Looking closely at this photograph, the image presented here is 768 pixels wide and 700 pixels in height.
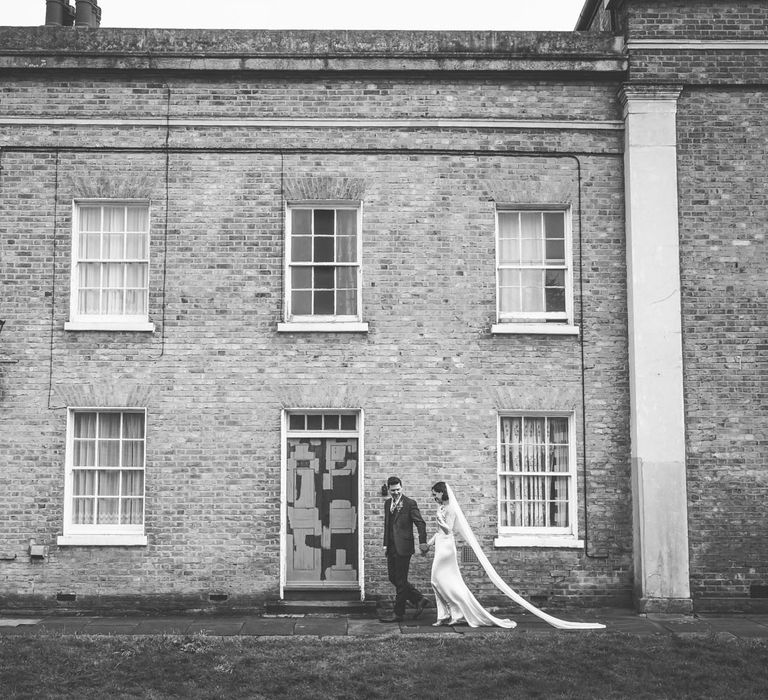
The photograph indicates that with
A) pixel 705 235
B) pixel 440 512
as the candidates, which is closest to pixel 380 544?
pixel 440 512

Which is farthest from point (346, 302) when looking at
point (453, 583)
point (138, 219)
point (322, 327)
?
point (453, 583)

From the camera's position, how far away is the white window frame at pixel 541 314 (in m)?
14.0

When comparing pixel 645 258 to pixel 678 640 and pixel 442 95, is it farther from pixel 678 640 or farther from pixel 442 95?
pixel 678 640

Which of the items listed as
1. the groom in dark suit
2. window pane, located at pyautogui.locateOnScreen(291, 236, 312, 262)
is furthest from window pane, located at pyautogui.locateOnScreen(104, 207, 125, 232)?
the groom in dark suit

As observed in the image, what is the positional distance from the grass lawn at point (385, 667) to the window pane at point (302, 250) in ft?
18.5

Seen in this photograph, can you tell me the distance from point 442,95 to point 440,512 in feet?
20.8

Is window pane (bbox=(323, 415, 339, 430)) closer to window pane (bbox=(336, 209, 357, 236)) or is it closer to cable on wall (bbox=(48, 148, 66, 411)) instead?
window pane (bbox=(336, 209, 357, 236))

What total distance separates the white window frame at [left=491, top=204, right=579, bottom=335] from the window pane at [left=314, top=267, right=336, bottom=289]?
251 cm

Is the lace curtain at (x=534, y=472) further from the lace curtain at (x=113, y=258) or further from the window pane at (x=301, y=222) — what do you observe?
the lace curtain at (x=113, y=258)

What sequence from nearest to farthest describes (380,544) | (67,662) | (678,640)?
(67,662), (678,640), (380,544)

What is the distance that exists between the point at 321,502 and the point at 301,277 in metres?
3.40

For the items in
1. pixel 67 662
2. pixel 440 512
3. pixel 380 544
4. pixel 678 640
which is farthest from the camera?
pixel 380 544

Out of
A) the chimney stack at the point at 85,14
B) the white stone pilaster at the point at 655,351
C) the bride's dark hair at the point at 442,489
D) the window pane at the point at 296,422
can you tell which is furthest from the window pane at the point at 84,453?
the white stone pilaster at the point at 655,351

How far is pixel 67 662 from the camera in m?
10.4
